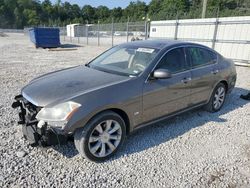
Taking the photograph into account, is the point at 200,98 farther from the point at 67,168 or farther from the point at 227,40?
the point at 227,40

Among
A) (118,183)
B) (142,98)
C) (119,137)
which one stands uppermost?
(142,98)

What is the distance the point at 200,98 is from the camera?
4566 millimetres

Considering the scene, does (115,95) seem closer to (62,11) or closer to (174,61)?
(174,61)

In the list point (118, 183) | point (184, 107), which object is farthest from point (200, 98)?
point (118, 183)

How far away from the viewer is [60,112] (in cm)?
283

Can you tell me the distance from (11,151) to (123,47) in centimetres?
257

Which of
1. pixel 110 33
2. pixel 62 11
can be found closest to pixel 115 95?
pixel 110 33

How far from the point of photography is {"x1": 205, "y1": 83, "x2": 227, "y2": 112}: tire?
4895 millimetres

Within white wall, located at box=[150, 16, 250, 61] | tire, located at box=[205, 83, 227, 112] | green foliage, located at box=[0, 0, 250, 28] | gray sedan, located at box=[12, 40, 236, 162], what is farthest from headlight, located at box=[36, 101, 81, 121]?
green foliage, located at box=[0, 0, 250, 28]

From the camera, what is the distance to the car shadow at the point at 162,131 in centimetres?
346

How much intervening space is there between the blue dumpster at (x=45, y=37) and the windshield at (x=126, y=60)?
60.3 ft

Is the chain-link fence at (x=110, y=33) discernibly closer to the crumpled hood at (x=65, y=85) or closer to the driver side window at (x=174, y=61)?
the driver side window at (x=174, y=61)

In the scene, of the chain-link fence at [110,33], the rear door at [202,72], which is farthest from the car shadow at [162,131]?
the chain-link fence at [110,33]

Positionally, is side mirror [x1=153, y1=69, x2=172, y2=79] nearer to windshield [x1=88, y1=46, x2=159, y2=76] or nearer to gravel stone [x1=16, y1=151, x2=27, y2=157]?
windshield [x1=88, y1=46, x2=159, y2=76]
